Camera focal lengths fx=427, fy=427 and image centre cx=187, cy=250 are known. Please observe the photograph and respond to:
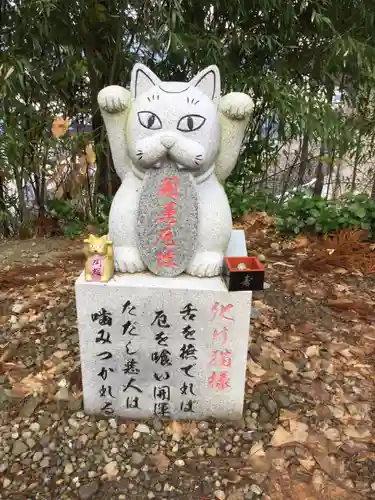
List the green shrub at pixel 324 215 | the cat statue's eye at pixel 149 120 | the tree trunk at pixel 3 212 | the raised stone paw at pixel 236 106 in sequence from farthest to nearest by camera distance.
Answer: the tree trunk at pixel 3 212, the green shrub at pixel 324 215, the raised stone paw at pixel 236 106, the cat statue's eye at pixel 149 120

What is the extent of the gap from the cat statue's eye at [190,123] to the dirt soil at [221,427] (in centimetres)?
137

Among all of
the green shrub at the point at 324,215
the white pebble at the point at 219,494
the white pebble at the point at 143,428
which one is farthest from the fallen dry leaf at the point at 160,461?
the green shrub at the point at 324,215

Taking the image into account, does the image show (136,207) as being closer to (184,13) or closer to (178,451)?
(178,451)

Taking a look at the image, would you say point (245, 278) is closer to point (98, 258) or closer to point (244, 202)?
point (98, 258)

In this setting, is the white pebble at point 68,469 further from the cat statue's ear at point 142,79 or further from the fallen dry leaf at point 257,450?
the cat statue's ear at point 142,79

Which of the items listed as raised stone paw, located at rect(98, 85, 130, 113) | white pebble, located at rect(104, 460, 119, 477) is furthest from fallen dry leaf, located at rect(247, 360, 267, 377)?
raised stone paw, located at rect(98, 85, 130, 113)

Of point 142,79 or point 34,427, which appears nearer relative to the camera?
point 142,79

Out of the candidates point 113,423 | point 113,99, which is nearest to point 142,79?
point 113,99

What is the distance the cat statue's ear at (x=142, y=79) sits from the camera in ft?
6.32

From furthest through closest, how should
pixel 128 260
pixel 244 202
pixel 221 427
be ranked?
pixel 244 202 < pixel 221 427 < pixel 128 260

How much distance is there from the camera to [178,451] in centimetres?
195

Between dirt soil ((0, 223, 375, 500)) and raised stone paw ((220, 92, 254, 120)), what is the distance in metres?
1.37

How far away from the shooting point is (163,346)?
1.97 meters

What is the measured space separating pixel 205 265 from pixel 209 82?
0.83m
